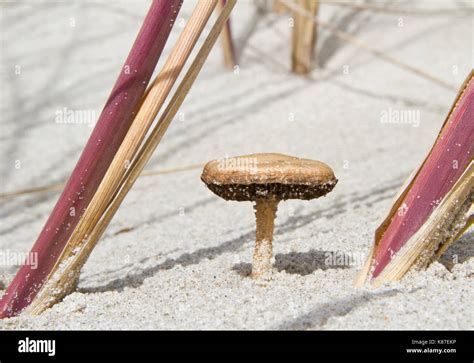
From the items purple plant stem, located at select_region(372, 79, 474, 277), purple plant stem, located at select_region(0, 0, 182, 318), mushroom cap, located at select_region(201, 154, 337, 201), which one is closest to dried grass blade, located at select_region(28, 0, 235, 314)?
purple plant stem, located at select_region(0, 0, 182, 318)

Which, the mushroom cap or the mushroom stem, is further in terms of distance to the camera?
the mushroom stem

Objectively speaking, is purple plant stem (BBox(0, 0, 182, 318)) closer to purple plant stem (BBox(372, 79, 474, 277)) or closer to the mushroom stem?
the mushroom stem

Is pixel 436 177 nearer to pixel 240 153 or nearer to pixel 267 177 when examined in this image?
pixel 267 177

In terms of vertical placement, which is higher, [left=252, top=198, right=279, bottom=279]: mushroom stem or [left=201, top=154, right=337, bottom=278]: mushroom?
[left=201, top=154, right=337, bottom=278]: mushroom

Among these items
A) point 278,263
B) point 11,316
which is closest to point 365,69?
point 278,263

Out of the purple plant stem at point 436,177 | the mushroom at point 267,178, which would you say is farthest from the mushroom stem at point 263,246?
the purple plant stem at point 436,177

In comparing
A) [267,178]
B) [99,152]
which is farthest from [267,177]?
[99,152]

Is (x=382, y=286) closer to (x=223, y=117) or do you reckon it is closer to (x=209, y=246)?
(x=209, y=246)

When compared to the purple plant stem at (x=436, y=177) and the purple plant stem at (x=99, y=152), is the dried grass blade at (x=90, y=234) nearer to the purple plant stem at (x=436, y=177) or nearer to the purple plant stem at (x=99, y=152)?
the purple plant stem at (x=99, y=152)
